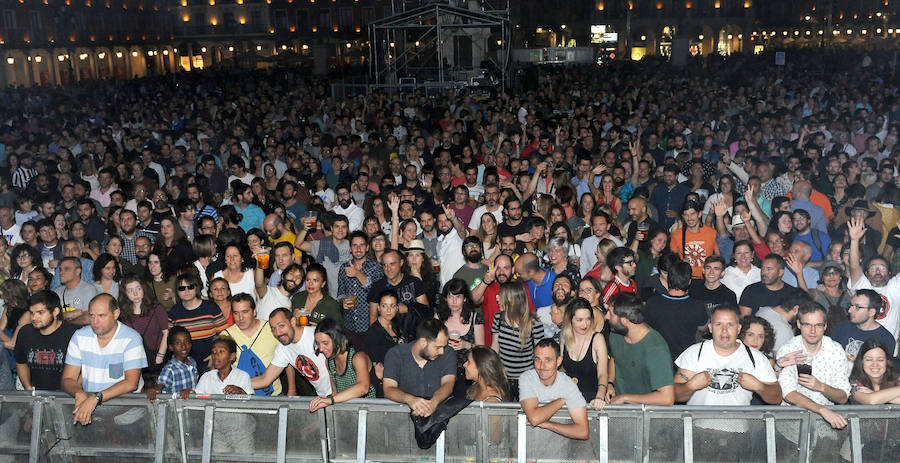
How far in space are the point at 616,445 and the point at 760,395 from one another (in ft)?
3.32

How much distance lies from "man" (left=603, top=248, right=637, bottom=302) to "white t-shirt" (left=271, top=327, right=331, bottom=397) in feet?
7.92

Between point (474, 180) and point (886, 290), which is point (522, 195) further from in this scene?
point (886, 290)

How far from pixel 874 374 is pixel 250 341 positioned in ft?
A: 14.1

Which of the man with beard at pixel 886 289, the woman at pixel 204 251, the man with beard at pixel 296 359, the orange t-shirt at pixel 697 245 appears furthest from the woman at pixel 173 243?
the man with beard at pixel 886 289

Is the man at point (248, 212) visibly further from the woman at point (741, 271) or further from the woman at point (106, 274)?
the woman at point (741, 271)

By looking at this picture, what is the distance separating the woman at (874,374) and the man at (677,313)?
1.20 metres

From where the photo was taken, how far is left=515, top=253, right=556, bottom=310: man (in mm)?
7172

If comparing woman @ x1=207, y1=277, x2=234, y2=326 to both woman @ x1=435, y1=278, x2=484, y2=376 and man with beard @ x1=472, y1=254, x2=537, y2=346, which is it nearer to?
woman @ x1=435, y1=278, x2=484, y2=376

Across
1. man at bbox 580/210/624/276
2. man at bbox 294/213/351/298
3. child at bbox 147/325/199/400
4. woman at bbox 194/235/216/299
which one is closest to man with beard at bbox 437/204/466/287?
man at bbox 294/213/351/298

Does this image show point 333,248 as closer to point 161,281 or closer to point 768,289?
point 161,281

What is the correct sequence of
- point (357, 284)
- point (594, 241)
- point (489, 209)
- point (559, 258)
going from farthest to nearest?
point (489, 209) → point (594, 241) → point (559, 258) → point (357, 284)

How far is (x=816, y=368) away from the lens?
5.43 meters

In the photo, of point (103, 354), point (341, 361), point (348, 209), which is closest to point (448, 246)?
point (348, 209)

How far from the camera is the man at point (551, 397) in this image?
5109mm
